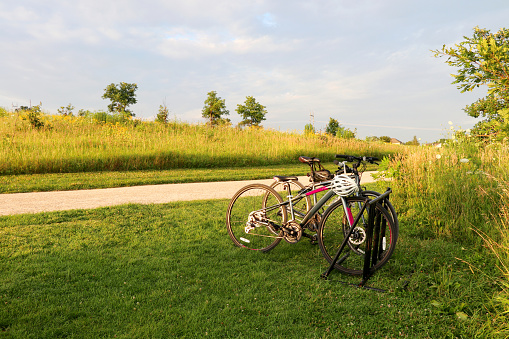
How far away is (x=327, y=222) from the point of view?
4750 millimetres

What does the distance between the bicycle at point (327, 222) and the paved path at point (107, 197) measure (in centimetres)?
317

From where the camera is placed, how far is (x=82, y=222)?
237 inches

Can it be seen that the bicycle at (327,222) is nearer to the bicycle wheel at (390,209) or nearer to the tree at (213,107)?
the bicycle wheel at (390,209)

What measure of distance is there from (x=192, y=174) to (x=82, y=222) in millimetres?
5715

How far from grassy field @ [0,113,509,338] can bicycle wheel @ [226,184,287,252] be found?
0.74 feet

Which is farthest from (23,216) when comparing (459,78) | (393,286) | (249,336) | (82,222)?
(459,78)

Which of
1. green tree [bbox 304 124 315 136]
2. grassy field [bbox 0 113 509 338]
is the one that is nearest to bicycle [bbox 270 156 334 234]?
grassy field [bbox 0 113 509 338]

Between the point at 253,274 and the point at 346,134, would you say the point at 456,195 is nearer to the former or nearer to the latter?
the point at 253,274

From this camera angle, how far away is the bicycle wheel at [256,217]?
187 inches

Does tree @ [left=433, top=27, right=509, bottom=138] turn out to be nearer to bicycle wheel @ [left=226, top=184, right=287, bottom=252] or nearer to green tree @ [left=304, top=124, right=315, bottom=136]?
bicycle wheel @ [left=226, top=184, right=287, bottom=252]

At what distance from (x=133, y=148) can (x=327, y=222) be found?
10623 mm

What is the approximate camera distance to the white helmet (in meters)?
4.03

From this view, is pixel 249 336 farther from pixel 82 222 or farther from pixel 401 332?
pixel 82 222

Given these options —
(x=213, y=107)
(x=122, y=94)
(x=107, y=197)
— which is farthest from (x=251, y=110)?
(x=107, y=197)
